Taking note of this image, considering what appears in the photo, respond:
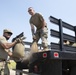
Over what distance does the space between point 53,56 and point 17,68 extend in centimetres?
151

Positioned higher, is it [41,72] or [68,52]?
[68,52]

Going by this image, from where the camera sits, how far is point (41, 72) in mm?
3447

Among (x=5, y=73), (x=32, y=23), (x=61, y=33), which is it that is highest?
(x=32, y=23)

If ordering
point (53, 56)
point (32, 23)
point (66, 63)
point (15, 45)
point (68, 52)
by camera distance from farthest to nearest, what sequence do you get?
point (32, 23) → point (15, 45) → point (66, 63) → point (68, 52) → point (53, 56)

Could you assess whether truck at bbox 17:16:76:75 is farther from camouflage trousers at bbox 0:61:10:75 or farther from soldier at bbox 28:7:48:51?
camouflage trousers at bbox 0:61:10:75

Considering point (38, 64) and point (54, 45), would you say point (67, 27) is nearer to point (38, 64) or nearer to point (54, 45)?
point (54, 45)

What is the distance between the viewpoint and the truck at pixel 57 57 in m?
3.34

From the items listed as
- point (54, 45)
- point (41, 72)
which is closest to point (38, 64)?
point (41, 72)

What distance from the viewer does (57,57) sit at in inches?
132

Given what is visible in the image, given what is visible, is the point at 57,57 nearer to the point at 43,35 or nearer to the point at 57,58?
the point at 57,58

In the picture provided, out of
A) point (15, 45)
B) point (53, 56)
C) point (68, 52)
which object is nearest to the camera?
point (53, 56)

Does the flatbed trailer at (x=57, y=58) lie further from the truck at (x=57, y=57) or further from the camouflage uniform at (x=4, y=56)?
the camouflage uniform at (x=4, y=56)

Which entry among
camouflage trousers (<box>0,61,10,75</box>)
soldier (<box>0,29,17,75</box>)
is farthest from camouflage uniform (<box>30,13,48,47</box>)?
camouflage trousers (<box>0,61,10,75</box>)

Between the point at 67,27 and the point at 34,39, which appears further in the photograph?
the point at 34,39
